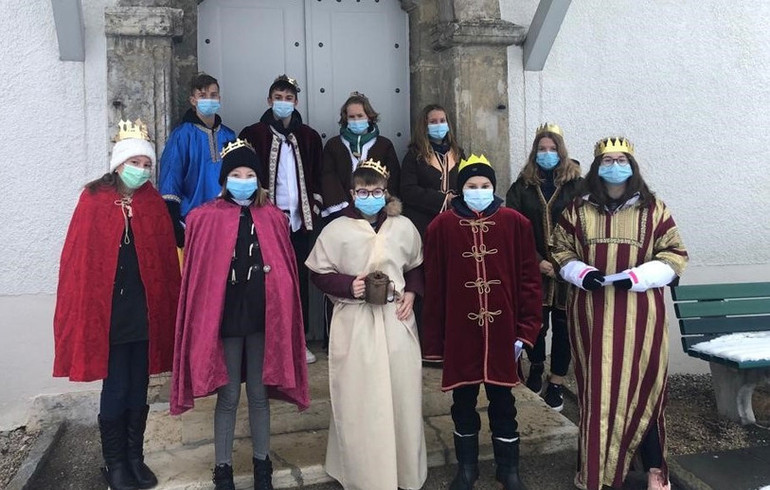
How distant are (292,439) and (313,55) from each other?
113 inches

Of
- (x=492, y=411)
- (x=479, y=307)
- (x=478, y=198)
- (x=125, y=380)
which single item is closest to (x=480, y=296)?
(x=479, y=307)

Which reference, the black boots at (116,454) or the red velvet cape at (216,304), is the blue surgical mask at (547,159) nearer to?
the red velvet cape at (216,304)

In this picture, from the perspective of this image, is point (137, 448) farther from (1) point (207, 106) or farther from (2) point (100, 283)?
(1) point (207, 106)

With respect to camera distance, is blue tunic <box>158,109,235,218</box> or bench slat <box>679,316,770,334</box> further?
bench slat <box>679,316,770,334</box>

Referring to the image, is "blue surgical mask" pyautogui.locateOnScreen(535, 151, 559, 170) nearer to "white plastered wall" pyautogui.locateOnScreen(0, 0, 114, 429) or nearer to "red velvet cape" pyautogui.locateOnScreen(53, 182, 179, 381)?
"red velvet cape" pyautogui.locateOnScreen(53, 182, 179, 381)

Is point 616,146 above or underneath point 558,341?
above

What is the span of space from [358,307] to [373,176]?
2.12ft

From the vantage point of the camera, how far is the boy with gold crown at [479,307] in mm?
3080

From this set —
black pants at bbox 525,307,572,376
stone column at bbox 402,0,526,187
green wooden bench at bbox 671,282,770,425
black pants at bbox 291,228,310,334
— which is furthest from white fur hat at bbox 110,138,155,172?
green wooden bench at bbox 671,282,770,425

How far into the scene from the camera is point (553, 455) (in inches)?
145

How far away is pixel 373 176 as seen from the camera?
3111mm

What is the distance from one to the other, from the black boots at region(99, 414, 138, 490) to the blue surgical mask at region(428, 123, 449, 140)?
2527mm

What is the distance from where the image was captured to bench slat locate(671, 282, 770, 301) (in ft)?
14.7

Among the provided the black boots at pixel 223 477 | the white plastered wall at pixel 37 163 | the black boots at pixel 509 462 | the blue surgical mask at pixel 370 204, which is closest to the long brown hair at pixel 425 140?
the blue surgical mask at pixel 370 204
